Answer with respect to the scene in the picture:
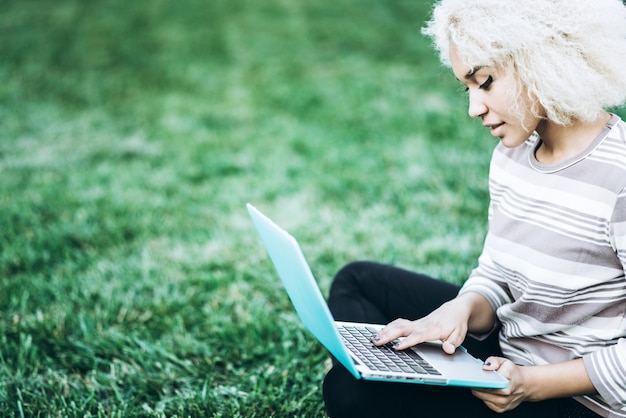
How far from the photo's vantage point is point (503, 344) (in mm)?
1705

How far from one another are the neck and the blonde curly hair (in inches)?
1.3

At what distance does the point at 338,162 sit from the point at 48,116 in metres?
2.72

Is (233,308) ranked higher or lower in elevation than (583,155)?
lower

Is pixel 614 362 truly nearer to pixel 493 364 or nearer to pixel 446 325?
pixel 493 364

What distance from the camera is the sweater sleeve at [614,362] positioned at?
4.39 ft

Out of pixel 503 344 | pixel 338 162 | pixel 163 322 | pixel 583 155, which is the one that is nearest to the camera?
pixel 583 155

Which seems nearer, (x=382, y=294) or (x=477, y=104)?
(x=477, y=104)

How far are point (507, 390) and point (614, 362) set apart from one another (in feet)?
0.75

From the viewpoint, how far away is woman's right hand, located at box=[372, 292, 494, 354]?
1.56m

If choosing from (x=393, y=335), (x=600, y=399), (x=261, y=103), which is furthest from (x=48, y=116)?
(x=600, y=399)

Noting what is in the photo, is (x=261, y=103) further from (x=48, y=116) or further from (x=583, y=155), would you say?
(x=583, y=155)

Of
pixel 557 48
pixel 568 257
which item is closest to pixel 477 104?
pixel 557 48

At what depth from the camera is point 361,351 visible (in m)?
1.51

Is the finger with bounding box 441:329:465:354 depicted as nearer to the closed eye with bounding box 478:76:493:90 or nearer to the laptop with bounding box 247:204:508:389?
the laptop with bounding box 247:204:508:389
